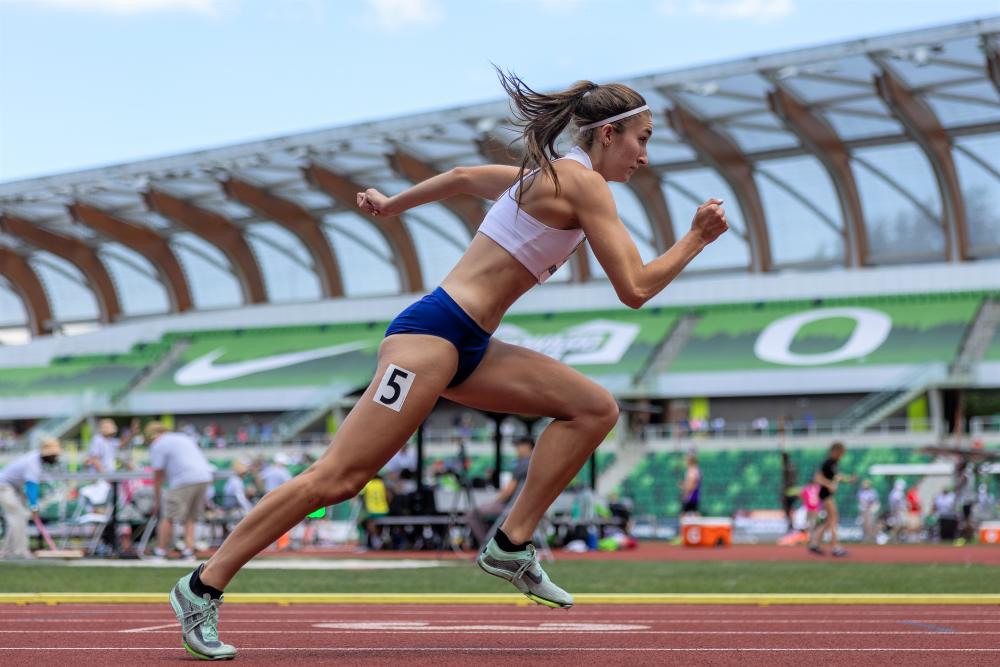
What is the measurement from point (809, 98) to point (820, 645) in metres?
32.6

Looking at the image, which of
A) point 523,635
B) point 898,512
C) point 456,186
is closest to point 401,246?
point 898,512

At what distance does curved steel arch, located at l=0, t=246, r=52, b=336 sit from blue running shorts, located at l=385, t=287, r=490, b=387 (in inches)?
2084

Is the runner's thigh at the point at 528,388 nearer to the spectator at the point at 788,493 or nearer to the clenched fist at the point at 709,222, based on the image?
the clenched fist at the point at 709,222

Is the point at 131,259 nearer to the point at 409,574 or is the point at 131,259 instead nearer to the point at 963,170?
the point at 963,170

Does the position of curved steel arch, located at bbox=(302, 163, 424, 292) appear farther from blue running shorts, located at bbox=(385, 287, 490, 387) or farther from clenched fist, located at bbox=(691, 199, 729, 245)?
clenched fist, located at bbox=(691, 199, 729, 245)

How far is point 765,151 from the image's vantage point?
131 feet

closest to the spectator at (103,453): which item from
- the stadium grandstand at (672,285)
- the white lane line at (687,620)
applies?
the stadium grandstand at (672,285)

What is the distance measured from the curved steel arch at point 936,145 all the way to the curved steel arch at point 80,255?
30.1 m

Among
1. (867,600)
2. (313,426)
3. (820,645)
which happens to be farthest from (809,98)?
(820,645)

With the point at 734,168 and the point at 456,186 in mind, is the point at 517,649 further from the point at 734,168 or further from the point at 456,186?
the point at 734,168

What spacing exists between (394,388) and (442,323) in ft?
0.91

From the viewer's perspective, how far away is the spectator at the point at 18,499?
15.7 meters

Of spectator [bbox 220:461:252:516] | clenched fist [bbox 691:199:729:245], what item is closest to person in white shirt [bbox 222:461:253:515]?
spectator [bbox 220:461:252:516]

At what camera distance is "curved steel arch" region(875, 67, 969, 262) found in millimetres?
34906
